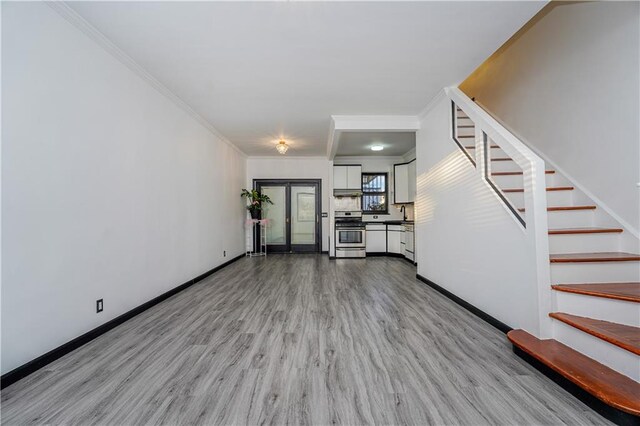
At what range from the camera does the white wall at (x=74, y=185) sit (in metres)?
1.59

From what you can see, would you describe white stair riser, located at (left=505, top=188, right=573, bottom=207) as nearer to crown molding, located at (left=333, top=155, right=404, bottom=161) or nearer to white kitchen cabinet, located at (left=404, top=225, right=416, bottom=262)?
white kitchen cabinet, located at (left=404, top=225, right=416, bottom=262)

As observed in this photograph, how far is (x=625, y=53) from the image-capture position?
6.88 ft

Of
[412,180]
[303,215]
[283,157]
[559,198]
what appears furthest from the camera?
[303,215]

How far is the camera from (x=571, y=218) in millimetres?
2438

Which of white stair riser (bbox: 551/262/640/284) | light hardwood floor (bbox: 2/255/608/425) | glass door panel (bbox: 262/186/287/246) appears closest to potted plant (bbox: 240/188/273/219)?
glass door panel (bbox: 262/186/287/246)

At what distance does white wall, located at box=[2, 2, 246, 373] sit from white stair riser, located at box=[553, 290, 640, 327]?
140 inches

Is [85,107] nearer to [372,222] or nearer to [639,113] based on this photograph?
[639,113]

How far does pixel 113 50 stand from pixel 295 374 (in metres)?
3.08

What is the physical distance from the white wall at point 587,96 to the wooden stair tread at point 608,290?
2.01ft

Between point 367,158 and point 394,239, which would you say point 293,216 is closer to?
point 367,158

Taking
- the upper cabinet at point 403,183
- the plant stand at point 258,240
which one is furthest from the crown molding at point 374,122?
the plant stand at point 258,240

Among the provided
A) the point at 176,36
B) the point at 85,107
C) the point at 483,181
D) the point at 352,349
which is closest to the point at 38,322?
the point at 85,107

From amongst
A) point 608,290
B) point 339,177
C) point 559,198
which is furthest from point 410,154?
point 608,290

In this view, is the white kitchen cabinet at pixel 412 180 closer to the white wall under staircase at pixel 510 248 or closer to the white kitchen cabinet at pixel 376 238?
the white kitchen cabinet at pixel 376 238
